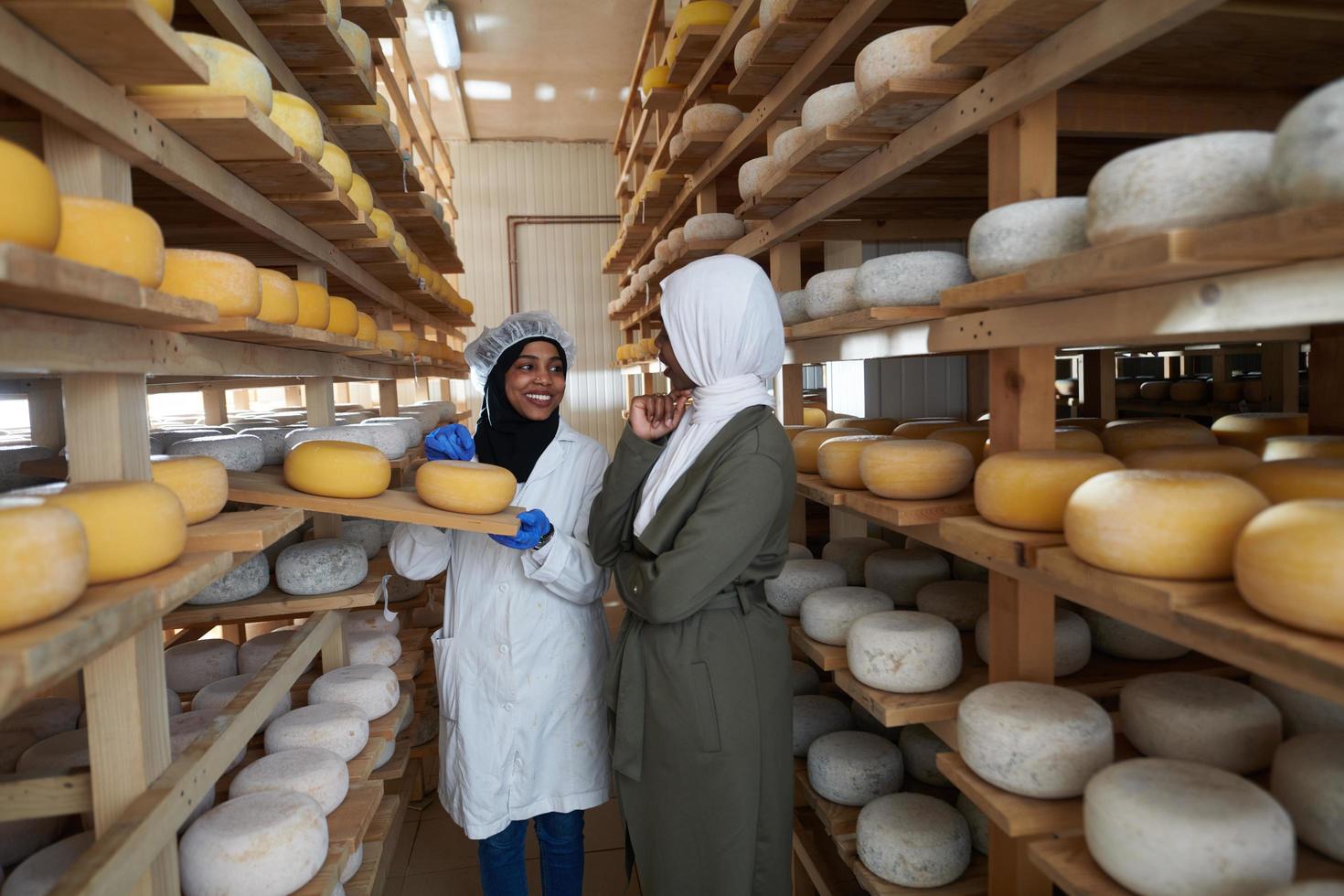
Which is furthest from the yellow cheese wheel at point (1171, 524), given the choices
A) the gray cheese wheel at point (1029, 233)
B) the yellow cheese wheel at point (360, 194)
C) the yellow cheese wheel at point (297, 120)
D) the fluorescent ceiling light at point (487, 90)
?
the fluorescent ceiling light at point (487, 90)

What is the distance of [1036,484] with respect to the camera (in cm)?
134

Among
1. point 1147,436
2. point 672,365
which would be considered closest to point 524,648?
point 672,365

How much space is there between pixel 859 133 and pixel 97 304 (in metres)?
1.49

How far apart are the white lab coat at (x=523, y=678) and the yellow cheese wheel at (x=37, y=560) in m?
1.18

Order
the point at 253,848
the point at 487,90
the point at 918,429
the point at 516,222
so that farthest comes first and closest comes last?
1. the point at 516,222
2. the point at 487,90
3. the point at 918,429
4. the point at 253,848

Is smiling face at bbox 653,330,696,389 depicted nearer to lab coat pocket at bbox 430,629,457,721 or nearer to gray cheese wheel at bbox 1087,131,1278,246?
lab coat pocket at bbox 430,629,457,721

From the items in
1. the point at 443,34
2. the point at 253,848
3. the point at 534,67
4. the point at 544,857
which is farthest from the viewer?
the point at 534,67

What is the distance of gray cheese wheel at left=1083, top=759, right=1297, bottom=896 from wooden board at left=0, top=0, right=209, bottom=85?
5.11 ft

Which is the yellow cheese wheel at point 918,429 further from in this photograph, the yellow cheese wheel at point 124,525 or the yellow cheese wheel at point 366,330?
the yellow cheese wheel at point 124,525

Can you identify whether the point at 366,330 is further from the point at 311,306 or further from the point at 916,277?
the point at 916,277

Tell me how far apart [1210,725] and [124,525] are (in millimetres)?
1568

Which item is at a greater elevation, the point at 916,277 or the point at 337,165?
the point at 337,165

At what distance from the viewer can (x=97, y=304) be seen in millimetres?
906

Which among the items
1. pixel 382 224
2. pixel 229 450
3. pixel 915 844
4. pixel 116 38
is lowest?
pixel 915 844
